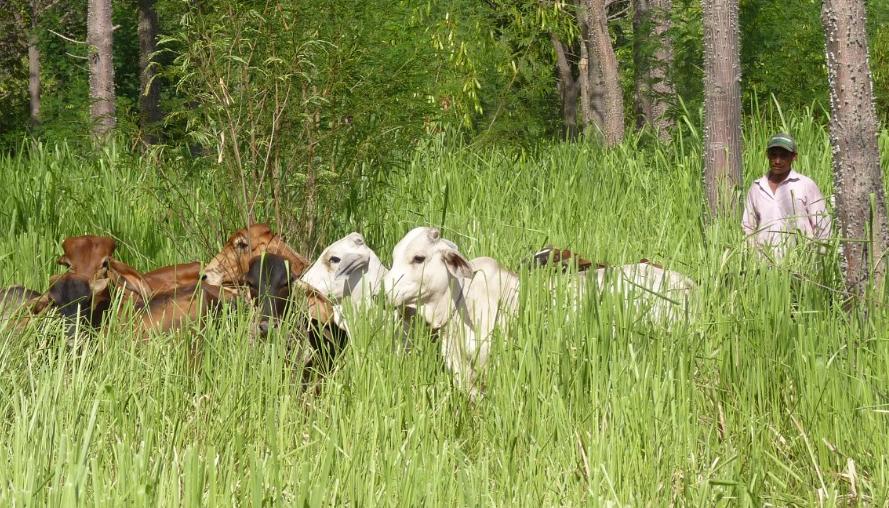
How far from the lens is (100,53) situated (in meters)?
12.4

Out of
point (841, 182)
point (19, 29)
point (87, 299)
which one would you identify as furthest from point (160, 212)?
point (19, 29)

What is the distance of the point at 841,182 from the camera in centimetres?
564

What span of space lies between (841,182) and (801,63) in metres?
7.97

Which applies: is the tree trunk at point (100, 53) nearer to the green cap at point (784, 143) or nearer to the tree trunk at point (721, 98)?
the tree trunk at point (721, 98)

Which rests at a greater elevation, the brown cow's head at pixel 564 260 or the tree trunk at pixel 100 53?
the tree trunk at pixel 100 53

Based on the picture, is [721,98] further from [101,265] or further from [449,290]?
[101,265]

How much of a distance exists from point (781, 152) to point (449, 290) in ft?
10.2

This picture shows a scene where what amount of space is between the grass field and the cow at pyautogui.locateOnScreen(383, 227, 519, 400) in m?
0.28

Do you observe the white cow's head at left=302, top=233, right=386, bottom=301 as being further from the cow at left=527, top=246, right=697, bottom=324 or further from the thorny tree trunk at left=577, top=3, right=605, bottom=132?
the thorny tree trunk at left=577, top=3, right=605, bottom=132

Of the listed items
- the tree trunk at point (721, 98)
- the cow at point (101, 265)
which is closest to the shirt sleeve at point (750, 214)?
the tree trunk at point (721, 98)

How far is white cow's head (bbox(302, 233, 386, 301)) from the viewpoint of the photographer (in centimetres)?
572

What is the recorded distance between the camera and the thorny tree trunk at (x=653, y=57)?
1209 centimetres

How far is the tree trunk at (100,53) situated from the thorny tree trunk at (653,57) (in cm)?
557

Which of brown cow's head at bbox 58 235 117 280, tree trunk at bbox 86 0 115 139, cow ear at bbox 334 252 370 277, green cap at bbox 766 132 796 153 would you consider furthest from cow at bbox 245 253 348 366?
tree trunk at bbox 86 0 115 139
